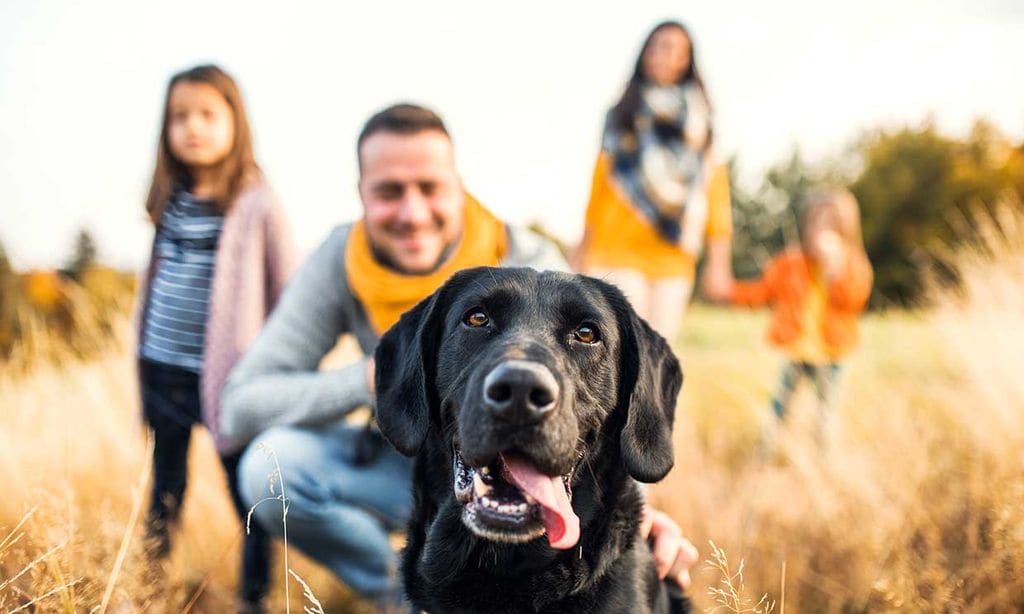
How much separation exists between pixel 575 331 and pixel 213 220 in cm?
202

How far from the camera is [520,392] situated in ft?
4.95

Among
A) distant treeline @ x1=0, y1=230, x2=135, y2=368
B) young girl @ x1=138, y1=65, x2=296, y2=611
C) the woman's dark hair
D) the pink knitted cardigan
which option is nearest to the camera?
the pink knitted cardigan

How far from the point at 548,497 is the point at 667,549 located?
0.69 m

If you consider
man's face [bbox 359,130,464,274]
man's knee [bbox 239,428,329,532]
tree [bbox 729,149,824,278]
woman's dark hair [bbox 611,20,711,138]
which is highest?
woman's dark hair [bbox 611,20,711,138]

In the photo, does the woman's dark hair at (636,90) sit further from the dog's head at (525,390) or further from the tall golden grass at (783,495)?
the dog's head at (525,390)

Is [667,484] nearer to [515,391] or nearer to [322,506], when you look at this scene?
[322,506]

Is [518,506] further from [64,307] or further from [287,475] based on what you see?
[64,307]

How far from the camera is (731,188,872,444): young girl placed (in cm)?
475

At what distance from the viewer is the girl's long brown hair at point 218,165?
315 cm

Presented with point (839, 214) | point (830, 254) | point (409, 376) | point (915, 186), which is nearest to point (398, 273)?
point (409, 376)

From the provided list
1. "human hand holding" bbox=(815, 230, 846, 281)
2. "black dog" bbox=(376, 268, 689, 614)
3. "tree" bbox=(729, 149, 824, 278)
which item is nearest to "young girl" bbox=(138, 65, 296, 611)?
"black dog" bbox=(376, 268, 689, 614)

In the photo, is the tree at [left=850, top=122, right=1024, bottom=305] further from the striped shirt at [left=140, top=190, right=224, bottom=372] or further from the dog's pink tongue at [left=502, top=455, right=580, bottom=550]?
the dog's pink tongue at [left=502, top=455, right=580, bottom=550]

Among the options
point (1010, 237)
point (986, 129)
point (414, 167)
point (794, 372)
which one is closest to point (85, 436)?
point (414, 167)

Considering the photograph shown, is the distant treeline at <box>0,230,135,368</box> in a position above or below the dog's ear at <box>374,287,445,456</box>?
below
